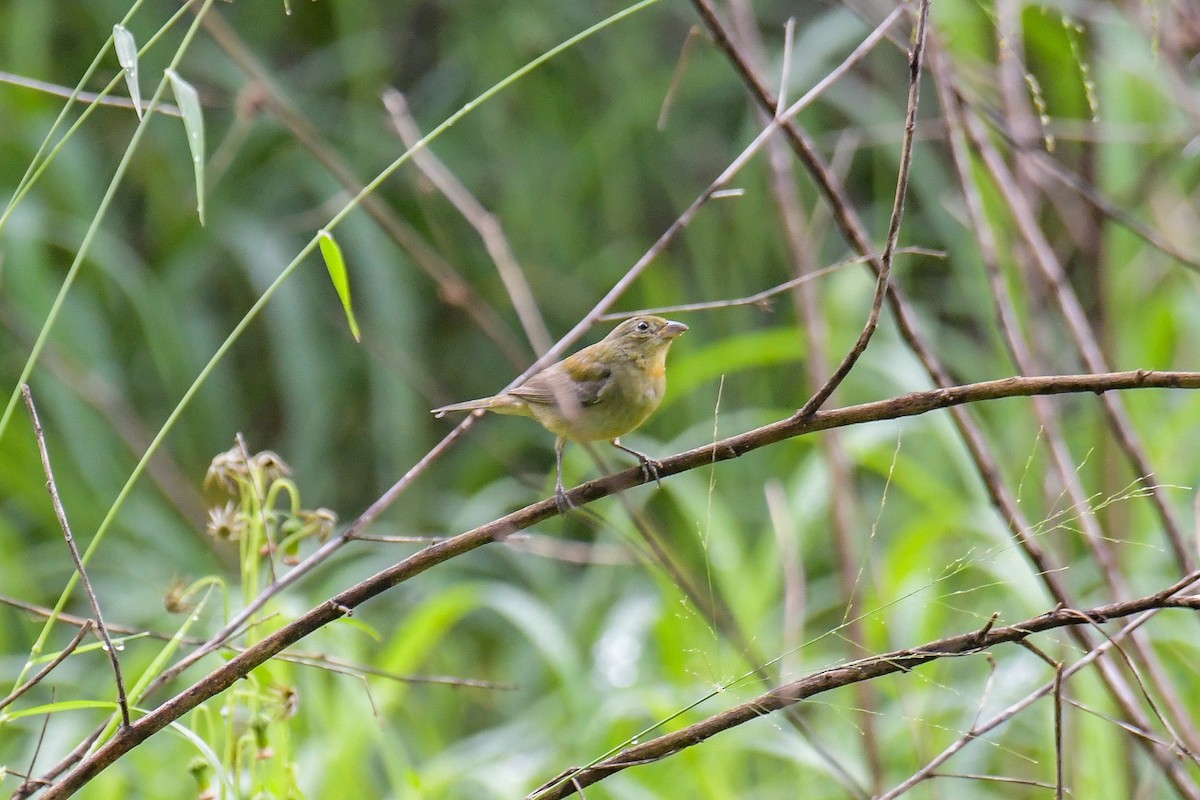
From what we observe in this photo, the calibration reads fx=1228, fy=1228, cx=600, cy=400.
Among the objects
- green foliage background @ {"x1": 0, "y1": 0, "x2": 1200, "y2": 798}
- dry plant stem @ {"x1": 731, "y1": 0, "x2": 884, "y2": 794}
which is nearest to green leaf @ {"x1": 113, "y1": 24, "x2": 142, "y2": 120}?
green foliage background @ {"x1": 0, "y1": 0, "x2": 1200, "y2": 798}

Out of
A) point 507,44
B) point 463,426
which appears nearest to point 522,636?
point 507,44

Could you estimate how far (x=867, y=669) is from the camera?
104cm

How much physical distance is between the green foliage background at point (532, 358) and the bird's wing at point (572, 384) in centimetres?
33

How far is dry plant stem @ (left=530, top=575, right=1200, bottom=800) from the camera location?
98 cm

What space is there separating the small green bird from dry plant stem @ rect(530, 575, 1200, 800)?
1.23m

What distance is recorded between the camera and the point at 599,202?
4938mm

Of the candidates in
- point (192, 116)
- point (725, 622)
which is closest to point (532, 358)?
point (725, 622)

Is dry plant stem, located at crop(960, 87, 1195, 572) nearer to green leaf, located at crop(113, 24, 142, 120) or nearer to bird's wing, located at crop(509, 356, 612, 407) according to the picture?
bird's wing, located at crop(509, 356, 612, 407)

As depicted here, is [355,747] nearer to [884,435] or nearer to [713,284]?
[884,435]

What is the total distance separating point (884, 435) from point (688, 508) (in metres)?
0.54

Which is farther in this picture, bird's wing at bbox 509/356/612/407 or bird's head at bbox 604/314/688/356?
bird's head at bbox 604/314/688/356

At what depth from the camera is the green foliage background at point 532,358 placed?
2729 mm

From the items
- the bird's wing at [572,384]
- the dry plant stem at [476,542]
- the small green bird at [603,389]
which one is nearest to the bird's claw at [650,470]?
the dry plant stem at [476,542]

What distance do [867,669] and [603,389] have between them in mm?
1555
